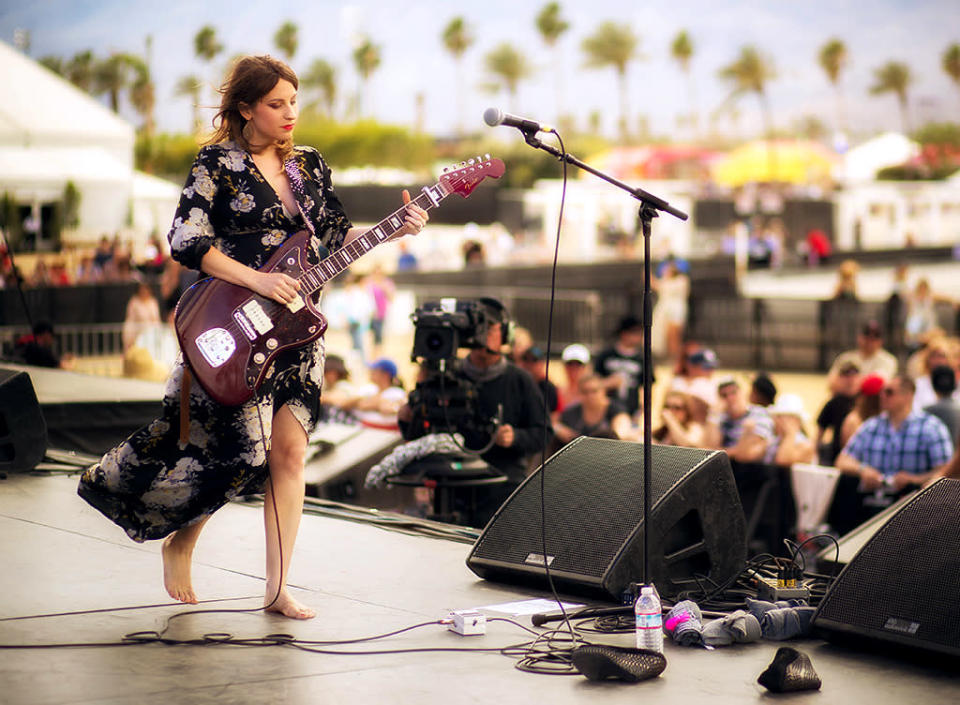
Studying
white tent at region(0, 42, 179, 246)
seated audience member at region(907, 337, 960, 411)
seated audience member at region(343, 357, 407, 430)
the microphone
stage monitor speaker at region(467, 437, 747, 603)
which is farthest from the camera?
white tent at region(0, 42, 179, 246)

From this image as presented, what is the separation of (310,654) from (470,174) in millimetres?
1661

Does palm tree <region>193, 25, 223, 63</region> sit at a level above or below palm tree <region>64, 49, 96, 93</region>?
above

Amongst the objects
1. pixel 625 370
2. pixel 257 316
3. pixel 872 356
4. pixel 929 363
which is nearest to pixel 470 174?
pixel 257 316

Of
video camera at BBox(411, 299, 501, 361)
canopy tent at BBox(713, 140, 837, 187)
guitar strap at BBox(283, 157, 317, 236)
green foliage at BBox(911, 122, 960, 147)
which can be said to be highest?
green foliage at BBox(911, 122, 960, 147)

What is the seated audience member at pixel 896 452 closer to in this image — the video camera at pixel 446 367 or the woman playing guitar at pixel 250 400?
the video camera at pixel 446 367

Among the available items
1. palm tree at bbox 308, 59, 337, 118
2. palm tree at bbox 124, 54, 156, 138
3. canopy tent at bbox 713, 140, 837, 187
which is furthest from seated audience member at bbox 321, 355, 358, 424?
palm tree at bbox 308, 59, 337, 118

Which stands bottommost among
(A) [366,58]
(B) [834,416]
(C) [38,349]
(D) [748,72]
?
(B) [834,416]

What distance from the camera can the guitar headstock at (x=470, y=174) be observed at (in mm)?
4438

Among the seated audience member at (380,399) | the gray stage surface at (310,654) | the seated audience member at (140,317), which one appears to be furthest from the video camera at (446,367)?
the seated audience member at (140,317)

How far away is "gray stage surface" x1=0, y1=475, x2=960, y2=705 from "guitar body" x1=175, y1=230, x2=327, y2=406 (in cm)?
79

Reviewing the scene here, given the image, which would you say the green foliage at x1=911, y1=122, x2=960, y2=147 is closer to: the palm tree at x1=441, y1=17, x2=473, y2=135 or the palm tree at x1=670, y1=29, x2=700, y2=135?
the palm tree at x1=670, y1=29, x2=700, y2=135

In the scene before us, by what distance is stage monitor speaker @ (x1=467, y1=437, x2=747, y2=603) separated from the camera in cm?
466

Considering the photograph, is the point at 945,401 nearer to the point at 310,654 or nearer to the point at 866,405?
the point at 866,405

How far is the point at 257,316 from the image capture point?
13.7ft
